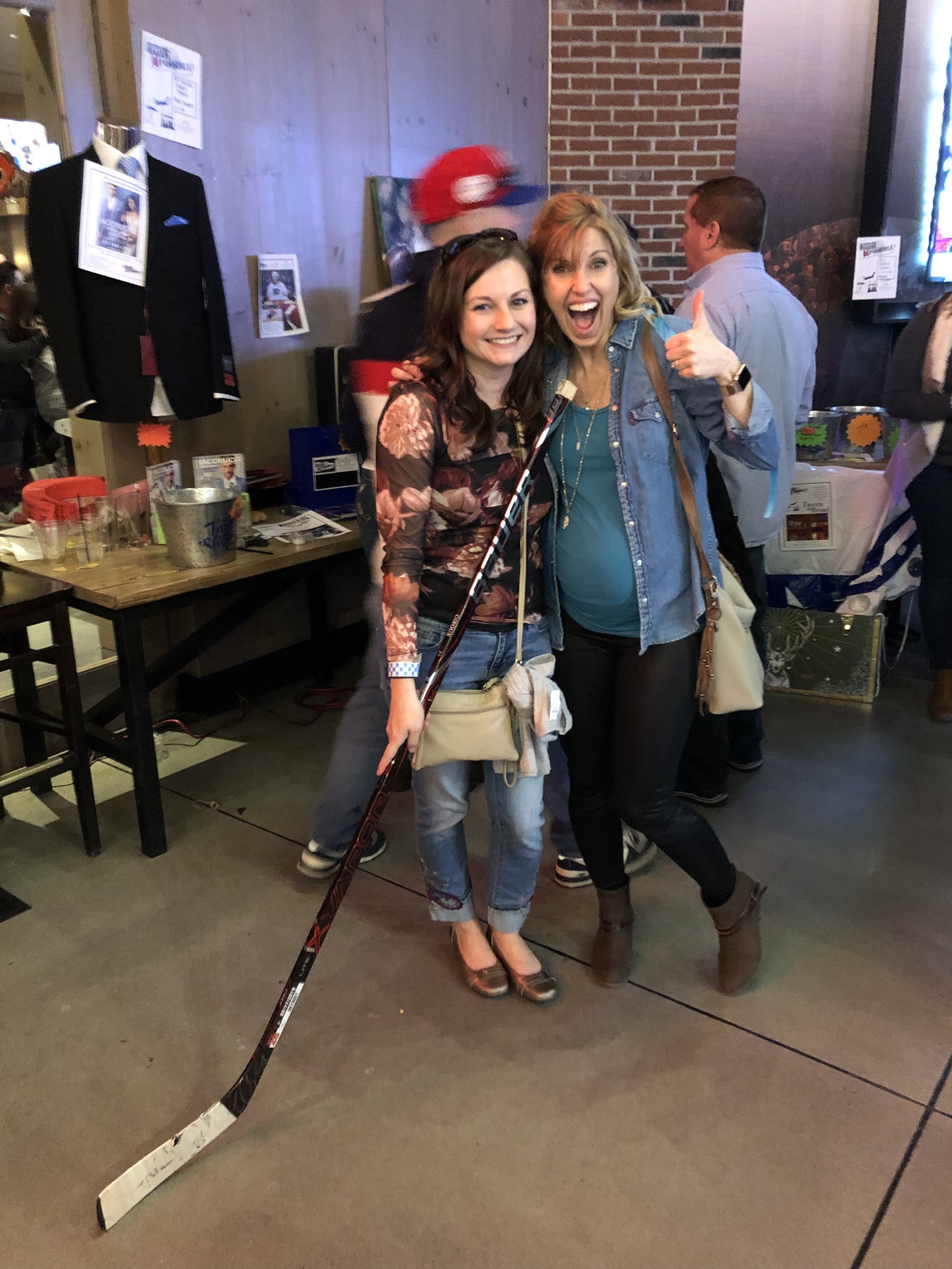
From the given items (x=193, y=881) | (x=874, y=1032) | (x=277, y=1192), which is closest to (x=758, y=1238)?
(x=874, y=1032)

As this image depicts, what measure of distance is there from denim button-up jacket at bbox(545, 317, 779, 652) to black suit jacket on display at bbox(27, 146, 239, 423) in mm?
1700

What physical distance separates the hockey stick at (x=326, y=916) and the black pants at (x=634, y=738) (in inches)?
9.7

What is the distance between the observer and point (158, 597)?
2502 mm

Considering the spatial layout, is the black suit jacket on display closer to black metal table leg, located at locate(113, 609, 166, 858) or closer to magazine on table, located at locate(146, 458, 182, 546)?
magazine on table, located at locate(146, 458, 182, 546)

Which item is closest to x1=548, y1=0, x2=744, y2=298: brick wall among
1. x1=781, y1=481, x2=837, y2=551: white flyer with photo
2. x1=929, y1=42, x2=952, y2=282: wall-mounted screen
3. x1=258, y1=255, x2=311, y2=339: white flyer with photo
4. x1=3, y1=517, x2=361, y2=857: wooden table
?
x1=929, y1=42, x2=952, y2=282: wall-mounted screen

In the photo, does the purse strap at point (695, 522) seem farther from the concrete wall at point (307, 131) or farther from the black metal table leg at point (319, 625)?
the black metal table leg at point (319, 625)

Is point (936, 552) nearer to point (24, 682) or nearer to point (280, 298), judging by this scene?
point (280, 298)

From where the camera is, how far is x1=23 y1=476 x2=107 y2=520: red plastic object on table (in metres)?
2.73

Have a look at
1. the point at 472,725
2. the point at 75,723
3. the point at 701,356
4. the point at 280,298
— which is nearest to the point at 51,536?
the point at 75,723

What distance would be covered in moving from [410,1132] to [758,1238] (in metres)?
0.60

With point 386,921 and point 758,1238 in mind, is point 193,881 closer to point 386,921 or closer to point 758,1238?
point 386,921

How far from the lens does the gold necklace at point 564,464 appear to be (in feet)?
5.57

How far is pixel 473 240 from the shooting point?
1656 mm

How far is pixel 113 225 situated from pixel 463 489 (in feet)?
5.92
